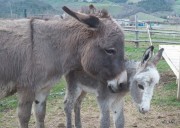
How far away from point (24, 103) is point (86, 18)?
4.14ft

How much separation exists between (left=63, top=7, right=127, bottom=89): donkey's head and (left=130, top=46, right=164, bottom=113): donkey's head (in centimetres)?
27

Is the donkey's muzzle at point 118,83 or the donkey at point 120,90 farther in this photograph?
the donkey at point 120,90

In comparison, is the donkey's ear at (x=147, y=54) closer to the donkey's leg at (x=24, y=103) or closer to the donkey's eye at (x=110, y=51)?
the donkey's eye at (x=110, y=51)

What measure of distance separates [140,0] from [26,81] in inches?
1379

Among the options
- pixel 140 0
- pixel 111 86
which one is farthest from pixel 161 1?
pixel 111 86

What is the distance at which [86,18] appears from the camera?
13.1 feet

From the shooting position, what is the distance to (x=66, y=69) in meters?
4.36

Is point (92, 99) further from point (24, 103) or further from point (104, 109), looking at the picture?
point (24, 103)

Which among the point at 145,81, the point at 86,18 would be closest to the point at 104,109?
the point at 145,81

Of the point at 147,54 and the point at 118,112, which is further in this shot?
the point at 118,112

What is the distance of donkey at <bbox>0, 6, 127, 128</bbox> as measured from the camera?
13.4ft

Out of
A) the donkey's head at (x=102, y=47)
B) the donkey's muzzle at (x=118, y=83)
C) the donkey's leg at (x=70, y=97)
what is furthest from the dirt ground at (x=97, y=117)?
the donkey's head at (x=102, y=47)

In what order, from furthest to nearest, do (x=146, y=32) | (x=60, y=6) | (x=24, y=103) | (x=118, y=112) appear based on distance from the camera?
1. (x=146, y=32)
2. (x=60, y=6)
3. (x=118, y=112)
4. (x=24, y=103)

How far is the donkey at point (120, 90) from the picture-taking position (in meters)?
4.34
